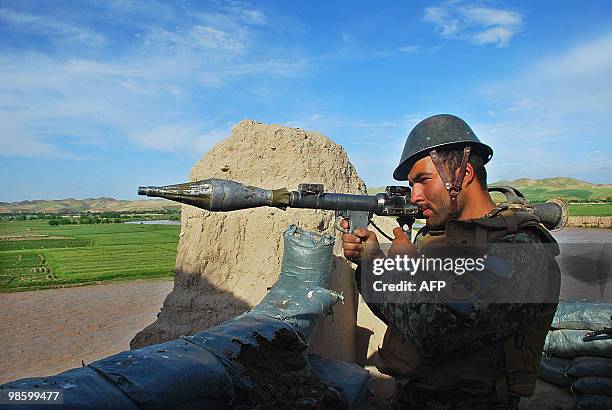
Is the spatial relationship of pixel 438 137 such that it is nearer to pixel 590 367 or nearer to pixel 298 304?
pixel 298 304

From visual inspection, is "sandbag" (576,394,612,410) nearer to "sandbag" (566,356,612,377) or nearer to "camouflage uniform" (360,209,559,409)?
"sandbag" (566,356,612,377)

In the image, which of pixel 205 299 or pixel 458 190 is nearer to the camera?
pixel 458 190

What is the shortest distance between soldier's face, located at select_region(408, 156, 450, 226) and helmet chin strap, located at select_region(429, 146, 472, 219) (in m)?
0.02

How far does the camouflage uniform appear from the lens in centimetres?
154

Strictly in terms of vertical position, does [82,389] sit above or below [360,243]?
below

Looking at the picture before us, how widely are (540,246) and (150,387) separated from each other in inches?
72.6

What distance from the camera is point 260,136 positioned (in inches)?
259

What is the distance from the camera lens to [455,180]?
1.94 metres

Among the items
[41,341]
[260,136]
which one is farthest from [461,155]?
[41,341]

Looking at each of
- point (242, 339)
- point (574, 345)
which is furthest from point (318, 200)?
point (574, 345)

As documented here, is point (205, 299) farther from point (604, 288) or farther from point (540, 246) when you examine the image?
point (604, 288)

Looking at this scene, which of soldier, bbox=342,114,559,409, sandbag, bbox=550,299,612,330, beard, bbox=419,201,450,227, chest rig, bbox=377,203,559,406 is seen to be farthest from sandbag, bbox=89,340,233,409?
sandbag, bbox=550,299,612,330

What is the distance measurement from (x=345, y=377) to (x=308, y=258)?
116 centimetres

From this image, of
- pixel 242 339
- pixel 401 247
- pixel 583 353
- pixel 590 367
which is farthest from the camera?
pixel 583 353
